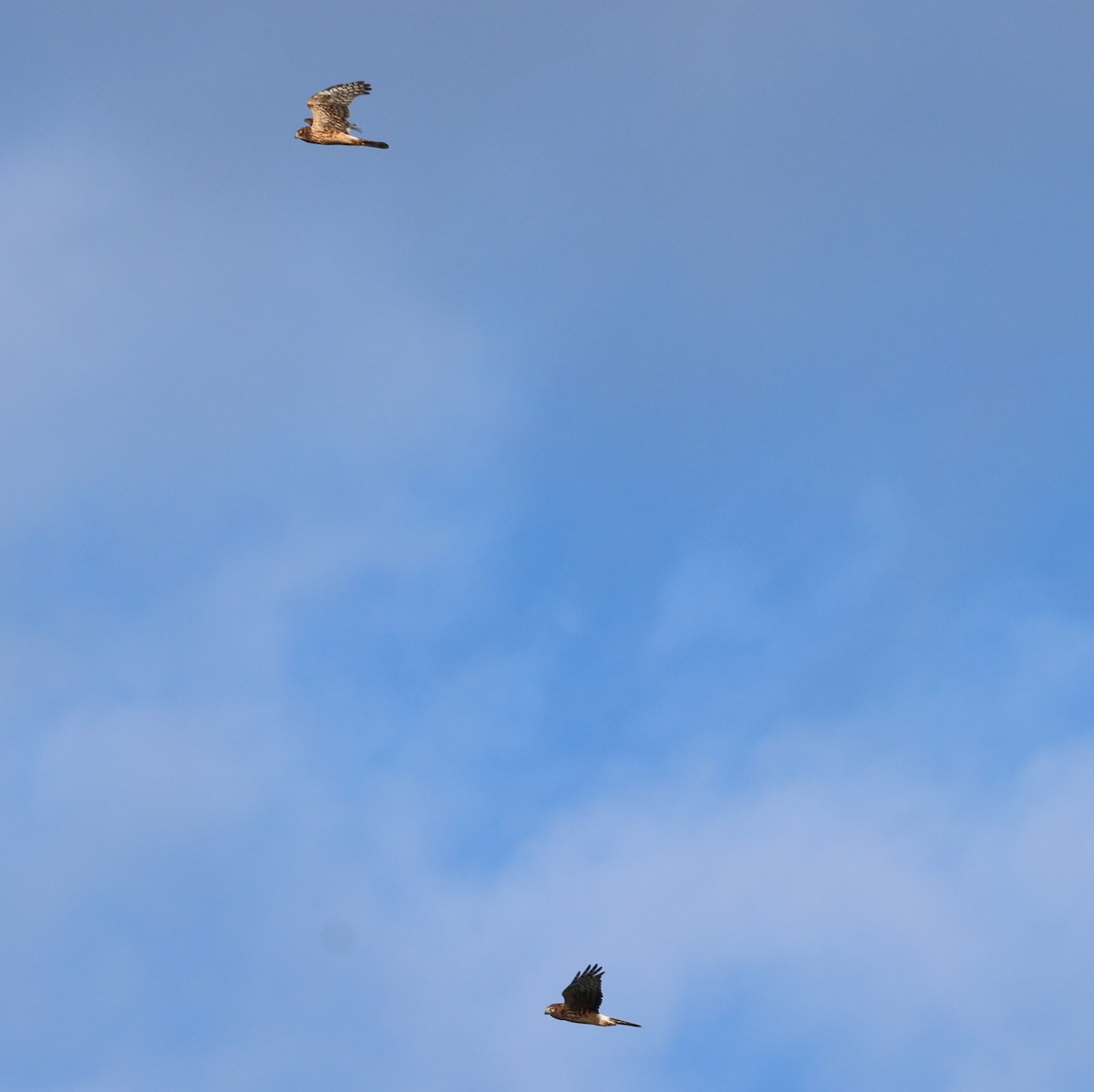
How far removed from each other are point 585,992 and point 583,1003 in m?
1.11

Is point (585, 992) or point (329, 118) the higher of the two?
point (329, 118)

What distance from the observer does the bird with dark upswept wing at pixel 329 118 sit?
118 meters

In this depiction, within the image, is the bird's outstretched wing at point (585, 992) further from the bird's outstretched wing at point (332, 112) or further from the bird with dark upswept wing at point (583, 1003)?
the bird's outstretched wing at point (332, 112)

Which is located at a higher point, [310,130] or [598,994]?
[310,130]

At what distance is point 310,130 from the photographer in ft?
389

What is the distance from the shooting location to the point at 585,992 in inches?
4456

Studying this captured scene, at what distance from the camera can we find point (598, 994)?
114 metres

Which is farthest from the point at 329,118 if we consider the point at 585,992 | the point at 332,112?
the point at 585,992

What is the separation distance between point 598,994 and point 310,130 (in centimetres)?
4958

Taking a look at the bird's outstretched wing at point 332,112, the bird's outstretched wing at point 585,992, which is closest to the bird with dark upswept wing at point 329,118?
the bird's outstretched wing at point 332,112

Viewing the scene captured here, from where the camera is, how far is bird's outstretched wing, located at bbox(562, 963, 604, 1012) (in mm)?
112250

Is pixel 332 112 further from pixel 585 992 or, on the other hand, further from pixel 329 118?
pixel 585 992

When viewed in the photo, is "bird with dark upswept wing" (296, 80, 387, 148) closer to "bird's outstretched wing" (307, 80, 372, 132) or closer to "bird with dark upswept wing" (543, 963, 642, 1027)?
"bird's outstretched wing" (307, 80, 372, 132)

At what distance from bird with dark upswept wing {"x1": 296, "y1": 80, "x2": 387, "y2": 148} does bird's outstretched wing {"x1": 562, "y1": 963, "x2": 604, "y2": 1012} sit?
46946mm
